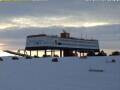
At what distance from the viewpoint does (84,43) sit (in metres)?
69.8

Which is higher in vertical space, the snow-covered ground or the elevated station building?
the elevated station building

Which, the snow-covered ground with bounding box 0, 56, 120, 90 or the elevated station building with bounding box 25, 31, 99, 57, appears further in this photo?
the elevated station building with bounding box 25, 31, 99, 57

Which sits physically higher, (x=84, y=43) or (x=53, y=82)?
(x=84, y=43)

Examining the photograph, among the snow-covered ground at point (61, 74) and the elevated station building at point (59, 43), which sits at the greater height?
the elevated station building at point (59, 43)

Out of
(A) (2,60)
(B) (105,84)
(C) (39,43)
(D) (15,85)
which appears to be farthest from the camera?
(C) (39,43)

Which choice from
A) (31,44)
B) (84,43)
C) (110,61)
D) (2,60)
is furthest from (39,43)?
(110,61)

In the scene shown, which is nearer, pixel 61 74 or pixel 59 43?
pixel 61 74

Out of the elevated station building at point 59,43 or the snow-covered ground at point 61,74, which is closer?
the snow-covered ground at point 61,74

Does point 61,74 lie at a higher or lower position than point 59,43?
lower

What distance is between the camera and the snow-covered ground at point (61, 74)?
35.8ft

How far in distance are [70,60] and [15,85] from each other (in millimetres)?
2629

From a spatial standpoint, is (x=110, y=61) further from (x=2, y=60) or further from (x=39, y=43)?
(x=39, y=43)

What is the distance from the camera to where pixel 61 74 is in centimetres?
1220

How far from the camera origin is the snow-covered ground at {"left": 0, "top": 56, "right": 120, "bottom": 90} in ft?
35.8
